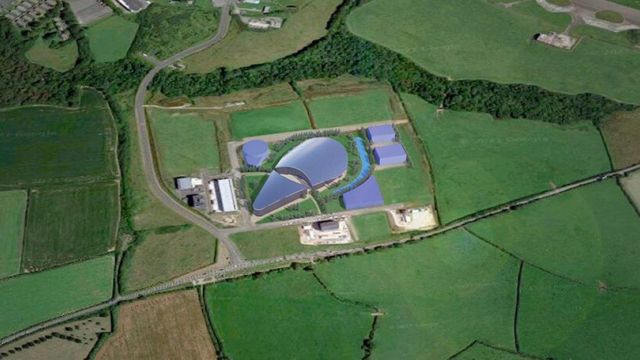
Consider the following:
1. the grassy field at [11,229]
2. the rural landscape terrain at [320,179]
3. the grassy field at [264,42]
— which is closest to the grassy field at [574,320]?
the rural landscape terrain at [320,179]

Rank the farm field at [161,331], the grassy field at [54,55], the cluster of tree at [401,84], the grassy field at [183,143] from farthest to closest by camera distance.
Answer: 1. the grassy field at [54,55]
2. the cluster of tree at [401,84]
3. the grassy field at [183,143]
4. the farm field at [161,331]

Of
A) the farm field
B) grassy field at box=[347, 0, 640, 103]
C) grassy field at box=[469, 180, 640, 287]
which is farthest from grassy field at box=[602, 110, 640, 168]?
the farm field

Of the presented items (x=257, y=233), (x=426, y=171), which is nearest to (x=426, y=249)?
(x=426, y=171)

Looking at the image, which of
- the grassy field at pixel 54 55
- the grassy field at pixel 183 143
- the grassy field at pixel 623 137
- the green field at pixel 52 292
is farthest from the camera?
the grassy field at pixel 54 55

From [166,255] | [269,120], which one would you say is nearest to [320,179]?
[269,120]

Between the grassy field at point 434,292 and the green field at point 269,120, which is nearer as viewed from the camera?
the grassy field at point 434,292

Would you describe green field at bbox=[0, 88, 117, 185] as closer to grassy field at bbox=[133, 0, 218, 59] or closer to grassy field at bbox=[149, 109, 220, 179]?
grassy field at bbox=[149, 109, 220, 179]

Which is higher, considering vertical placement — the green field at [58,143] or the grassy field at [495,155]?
the grassy field at [495,155]

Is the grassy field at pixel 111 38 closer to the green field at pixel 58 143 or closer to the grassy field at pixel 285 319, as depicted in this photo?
the green field at pixel 58 143
